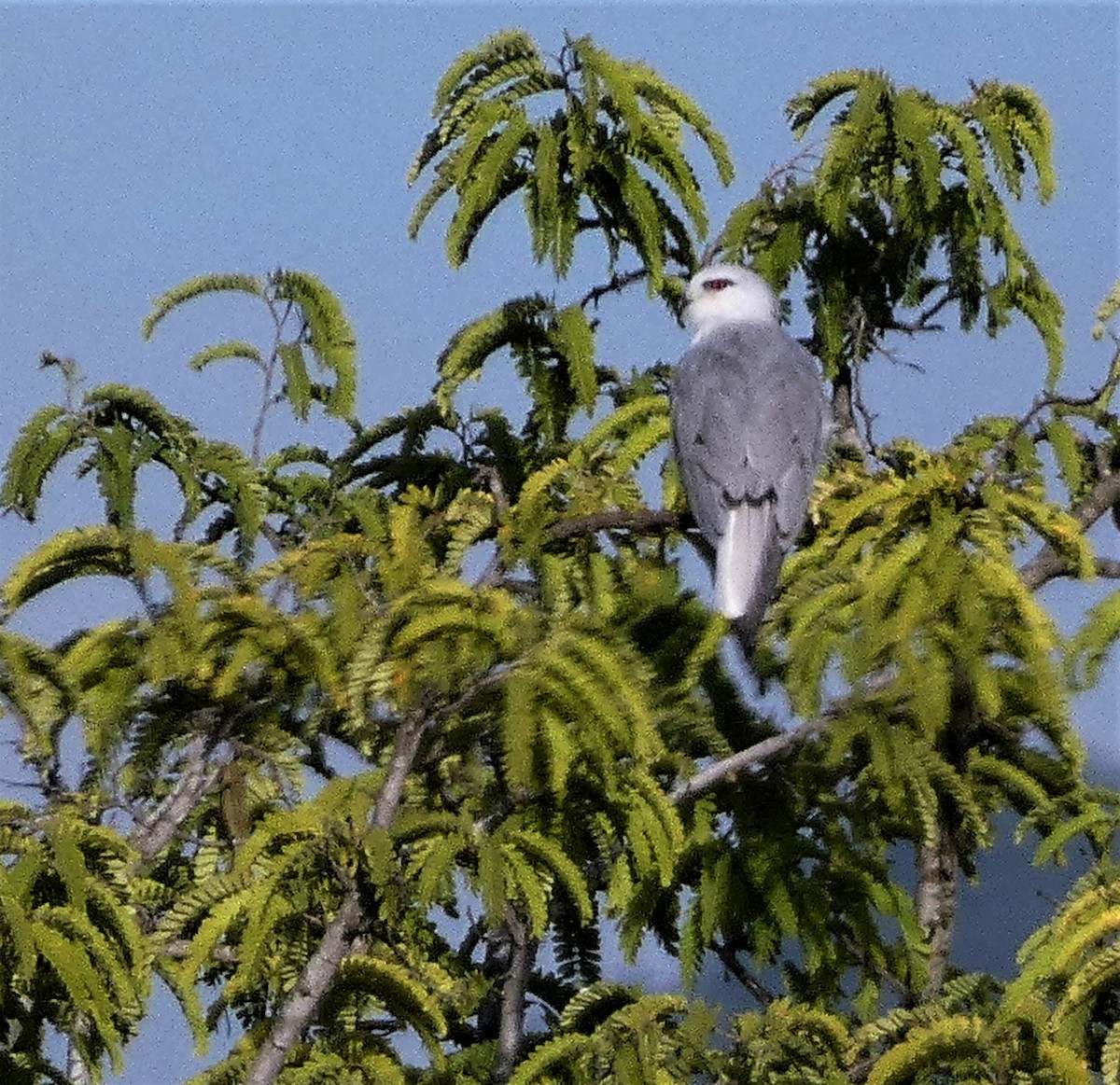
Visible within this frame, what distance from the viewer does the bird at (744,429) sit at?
5164 millimetres

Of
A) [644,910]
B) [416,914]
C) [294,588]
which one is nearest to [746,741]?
[644,910]

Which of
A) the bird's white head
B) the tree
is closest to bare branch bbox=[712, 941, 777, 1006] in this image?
the tree

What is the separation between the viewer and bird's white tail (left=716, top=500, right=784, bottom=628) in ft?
15.4

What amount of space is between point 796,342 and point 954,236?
29.4 inches

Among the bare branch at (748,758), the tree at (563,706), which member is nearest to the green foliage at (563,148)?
the tree at (563,706)

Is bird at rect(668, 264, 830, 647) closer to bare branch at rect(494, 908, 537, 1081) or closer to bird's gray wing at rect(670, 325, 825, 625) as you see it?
bird's gray wing at rect(670, 325, 825, 625)

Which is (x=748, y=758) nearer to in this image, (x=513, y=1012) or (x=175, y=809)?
(x=513, y=1012)

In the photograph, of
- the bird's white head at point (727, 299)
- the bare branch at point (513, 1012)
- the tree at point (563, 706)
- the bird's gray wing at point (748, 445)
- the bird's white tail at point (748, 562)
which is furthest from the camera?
the bird's white head at point (727, 299)

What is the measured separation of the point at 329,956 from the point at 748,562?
1.99 m

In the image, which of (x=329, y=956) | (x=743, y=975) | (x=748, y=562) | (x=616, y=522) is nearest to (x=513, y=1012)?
(x=743, y=975)

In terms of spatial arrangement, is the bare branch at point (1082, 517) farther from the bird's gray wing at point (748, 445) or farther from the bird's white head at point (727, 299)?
the bird's white head at point (727, 299)

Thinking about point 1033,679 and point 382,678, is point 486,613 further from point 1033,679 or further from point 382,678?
point 1033,679

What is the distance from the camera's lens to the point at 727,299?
21.2 feet

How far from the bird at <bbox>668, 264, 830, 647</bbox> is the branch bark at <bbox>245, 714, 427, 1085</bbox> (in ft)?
4.30
